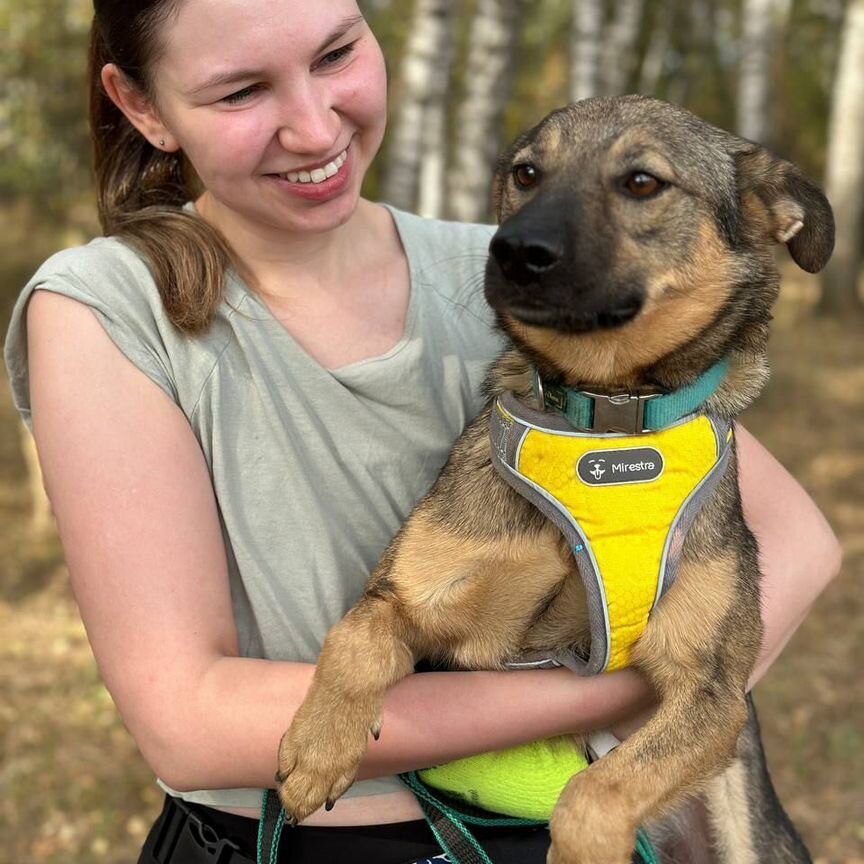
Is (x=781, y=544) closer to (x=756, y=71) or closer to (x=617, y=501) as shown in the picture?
(x=617, y=501)

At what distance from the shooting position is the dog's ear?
274cm

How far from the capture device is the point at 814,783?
217 inches

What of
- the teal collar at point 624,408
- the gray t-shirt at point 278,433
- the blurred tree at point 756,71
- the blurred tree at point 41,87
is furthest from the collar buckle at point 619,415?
the blurred tree at point 756,71

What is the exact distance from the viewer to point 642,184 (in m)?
2.63

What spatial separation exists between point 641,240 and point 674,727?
1.05m

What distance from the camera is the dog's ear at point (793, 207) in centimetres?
274

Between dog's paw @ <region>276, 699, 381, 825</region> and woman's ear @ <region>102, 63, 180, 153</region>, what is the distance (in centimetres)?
140

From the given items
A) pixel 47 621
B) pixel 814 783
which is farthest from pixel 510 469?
pixel 47 621

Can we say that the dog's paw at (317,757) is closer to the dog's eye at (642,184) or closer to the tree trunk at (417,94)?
the dog's eye at (642,184)

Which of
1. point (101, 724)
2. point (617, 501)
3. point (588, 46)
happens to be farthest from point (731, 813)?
point (588, 46)

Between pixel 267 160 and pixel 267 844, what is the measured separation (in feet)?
4.80

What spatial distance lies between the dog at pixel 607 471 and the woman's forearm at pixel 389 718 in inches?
1.9

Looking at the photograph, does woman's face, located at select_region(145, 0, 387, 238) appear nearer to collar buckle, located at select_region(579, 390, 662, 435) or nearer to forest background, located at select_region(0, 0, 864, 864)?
collar buckle, located at select_region(579, 390, 662, 435)

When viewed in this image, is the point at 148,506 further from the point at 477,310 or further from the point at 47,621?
the point at 47,621
